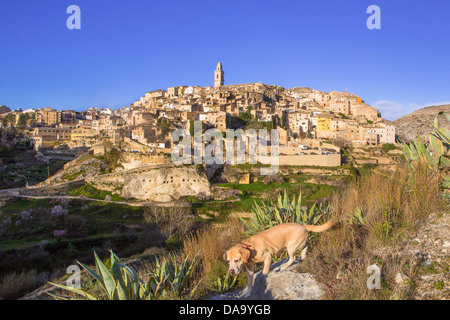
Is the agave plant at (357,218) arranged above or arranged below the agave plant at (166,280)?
above

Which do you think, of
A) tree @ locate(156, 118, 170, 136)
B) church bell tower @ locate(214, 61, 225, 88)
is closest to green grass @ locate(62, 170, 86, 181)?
tree @ locate(156, 118, 170, 136)

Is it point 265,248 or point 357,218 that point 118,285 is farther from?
point 357,218

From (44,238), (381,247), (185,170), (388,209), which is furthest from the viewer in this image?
(185,170)

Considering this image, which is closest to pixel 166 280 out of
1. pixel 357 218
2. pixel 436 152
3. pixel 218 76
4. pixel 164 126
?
pixel 357 218

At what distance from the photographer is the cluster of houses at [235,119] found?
43094 mm

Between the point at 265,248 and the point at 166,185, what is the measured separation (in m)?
24.4

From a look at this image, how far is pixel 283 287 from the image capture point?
9.66 feet

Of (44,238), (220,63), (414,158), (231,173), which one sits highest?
(220,63)

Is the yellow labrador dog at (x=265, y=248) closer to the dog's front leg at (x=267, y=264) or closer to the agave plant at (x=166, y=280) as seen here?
the dog's front leg at (x=267, y=264)

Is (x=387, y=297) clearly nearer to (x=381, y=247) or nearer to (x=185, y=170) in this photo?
(x=381, y=247)

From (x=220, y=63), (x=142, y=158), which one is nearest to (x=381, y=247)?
(x=142, y=158)

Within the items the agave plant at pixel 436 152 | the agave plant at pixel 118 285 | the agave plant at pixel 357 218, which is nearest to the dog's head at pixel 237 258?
the agave plant at pixel 118 285

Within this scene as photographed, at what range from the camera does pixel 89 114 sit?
276 ft
